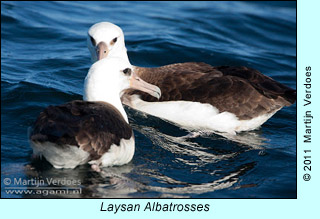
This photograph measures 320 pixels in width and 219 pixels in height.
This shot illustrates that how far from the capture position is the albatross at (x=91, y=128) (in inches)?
269

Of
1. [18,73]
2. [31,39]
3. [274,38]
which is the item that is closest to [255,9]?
[274,38]

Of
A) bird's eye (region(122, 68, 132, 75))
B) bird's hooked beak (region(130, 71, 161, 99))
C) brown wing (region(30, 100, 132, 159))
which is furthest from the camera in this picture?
bird's hooked beak (region(130, 71, 161, 99))

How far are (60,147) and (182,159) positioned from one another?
2321 millimetres

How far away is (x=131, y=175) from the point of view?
7625 mm

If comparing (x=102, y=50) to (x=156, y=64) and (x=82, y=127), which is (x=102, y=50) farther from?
(x=156, y=64)

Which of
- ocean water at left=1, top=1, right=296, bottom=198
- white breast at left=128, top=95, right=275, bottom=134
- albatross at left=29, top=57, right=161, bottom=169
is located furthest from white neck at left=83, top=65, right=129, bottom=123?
white breast at left=128, top=95, right=275, bottom=134

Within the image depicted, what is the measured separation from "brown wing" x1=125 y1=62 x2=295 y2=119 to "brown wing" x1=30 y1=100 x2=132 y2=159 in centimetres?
237

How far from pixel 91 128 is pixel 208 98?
332 centimetres

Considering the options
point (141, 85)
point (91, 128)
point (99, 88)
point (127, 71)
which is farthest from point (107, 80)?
point (91, 128)

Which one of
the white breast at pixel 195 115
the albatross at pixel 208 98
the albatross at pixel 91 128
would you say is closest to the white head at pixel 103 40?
the albatross at pixel 208 98

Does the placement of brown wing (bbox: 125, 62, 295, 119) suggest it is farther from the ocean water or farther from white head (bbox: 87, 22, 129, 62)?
white head (bbox: 87, 22, 129, 62)

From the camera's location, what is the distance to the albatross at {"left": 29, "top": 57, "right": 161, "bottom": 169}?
6828 millimetres

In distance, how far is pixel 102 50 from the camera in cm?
1013
